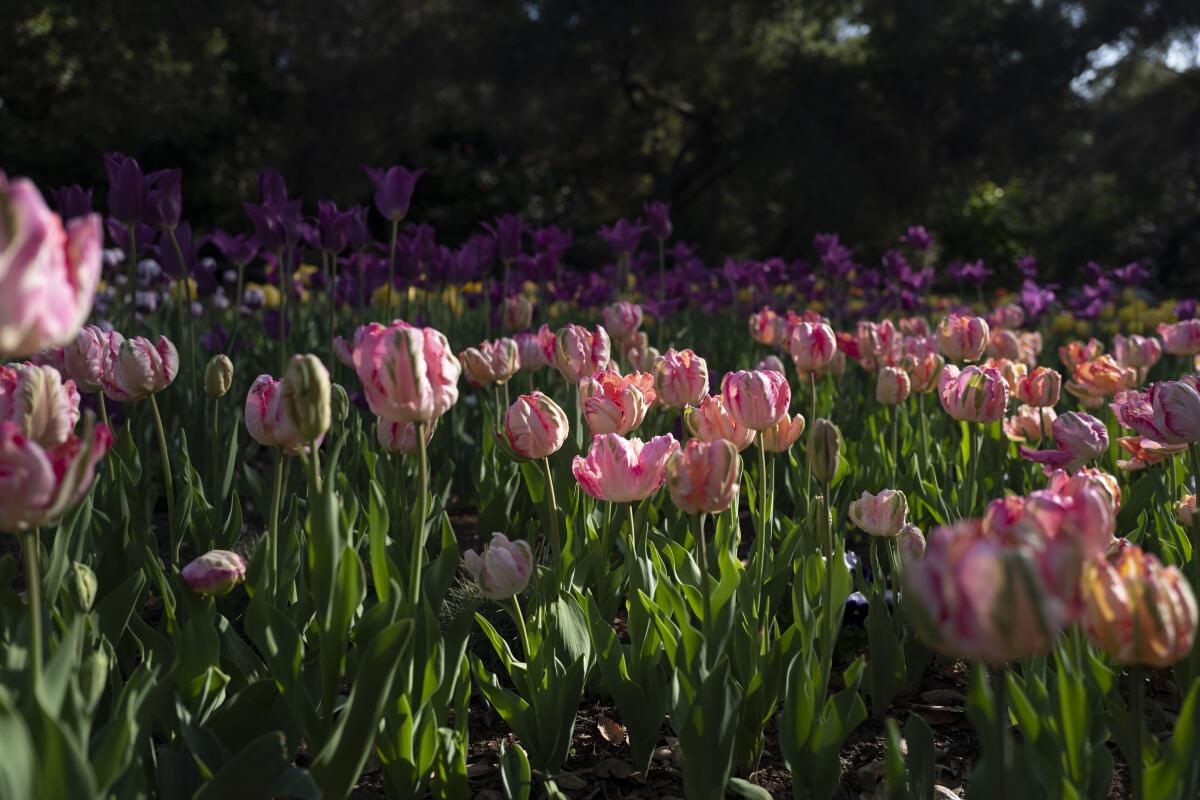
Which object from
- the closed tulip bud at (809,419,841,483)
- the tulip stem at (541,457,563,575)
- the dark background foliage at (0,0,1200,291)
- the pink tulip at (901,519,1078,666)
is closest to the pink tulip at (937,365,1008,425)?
the closed tulip bud at (809,419,841,483)

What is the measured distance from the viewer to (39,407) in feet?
3.65

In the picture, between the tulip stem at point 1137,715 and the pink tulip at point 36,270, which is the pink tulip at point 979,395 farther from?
the pink tulip at point 36,270

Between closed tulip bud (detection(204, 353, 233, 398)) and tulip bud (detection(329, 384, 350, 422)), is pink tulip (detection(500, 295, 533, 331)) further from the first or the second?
closed tulip bud (detection(204, 353, 233, 398))

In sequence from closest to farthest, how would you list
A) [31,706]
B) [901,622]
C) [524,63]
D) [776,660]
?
[31,706], [776,660], [901,622], [524,63]

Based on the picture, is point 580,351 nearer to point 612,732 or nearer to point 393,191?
point 612,732

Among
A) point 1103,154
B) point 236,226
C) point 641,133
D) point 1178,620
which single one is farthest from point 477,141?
point 1178,620

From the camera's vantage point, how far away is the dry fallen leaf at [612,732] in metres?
1.79

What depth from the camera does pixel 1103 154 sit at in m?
15.6

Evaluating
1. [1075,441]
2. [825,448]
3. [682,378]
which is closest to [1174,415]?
[1075,441]

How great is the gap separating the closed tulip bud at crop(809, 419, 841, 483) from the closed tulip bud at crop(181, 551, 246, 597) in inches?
33.2

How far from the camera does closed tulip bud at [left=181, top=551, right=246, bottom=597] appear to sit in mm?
1398

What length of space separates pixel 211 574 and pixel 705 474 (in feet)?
2.30

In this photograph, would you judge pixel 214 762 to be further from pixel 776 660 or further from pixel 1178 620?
pixel 1178 620

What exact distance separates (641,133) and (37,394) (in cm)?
1771
